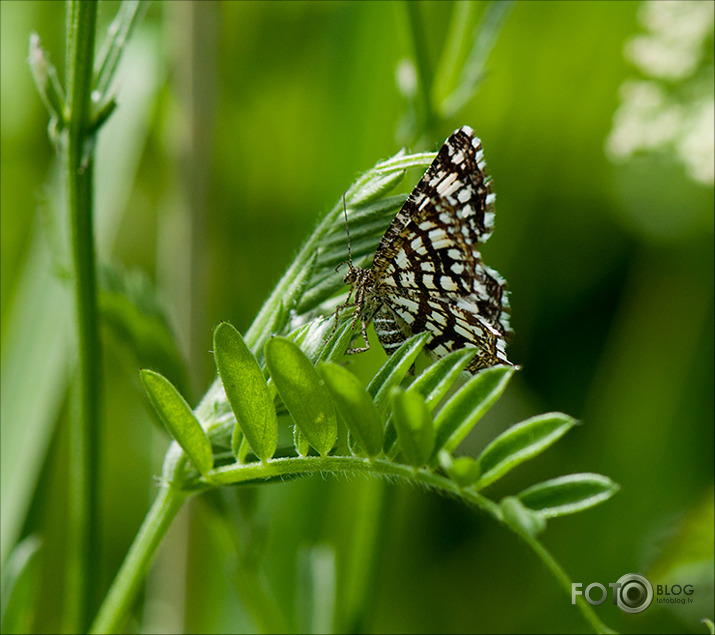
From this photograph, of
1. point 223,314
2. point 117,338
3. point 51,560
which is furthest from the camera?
point 51,560

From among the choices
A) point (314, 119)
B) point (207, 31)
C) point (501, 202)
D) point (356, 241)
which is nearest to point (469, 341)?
point (356, 241)

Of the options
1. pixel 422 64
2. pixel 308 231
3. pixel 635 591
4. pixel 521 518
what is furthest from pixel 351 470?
pixel 308 231

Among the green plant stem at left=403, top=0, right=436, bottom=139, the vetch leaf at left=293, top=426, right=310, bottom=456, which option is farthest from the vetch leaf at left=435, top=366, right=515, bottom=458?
the green plant stem at left=403, top=0, right=436, bottom=139

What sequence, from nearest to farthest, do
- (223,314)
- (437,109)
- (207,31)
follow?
(437,109), (207,31), (223,314)

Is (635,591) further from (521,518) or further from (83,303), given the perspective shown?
(83,303)

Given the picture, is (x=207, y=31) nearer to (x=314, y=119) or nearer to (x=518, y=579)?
(x=314, y=119)

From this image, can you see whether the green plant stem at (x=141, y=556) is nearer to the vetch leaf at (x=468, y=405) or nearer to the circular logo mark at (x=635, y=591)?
the vetch leaf at (x=468, y=405)

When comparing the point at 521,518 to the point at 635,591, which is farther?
the point at 635,591
